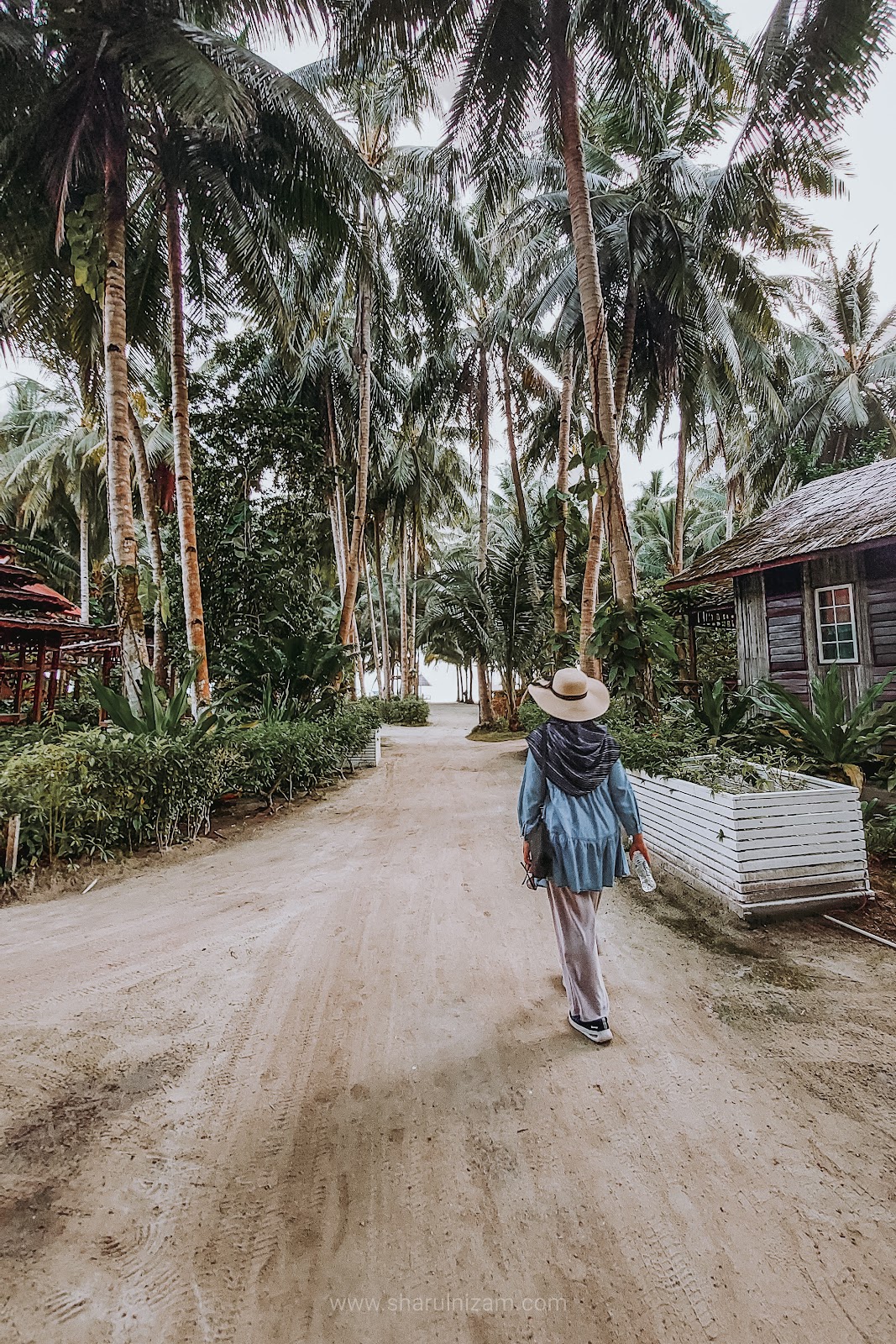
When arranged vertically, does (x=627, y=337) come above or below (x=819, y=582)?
above

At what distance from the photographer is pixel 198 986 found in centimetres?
341

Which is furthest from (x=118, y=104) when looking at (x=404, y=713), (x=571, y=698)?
(x=404, y=713)

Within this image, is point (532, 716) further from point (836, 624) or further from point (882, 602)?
point (882, 602)

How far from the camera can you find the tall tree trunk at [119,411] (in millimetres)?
7043

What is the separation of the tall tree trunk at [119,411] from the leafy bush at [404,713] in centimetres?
1542

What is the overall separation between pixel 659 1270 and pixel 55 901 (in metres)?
4.77

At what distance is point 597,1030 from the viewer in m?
2.87

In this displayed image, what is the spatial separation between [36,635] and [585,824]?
9790 mm

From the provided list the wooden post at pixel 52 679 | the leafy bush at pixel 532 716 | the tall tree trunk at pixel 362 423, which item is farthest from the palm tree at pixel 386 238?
the wooden post at pixel 52 679

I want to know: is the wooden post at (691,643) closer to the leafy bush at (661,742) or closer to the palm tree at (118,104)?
the leafy bush at (661,742)

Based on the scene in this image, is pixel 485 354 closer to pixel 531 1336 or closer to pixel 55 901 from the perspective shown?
pixel 55 901

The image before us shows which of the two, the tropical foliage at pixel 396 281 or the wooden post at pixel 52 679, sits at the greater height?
the tropical foliage at pixel 396 281

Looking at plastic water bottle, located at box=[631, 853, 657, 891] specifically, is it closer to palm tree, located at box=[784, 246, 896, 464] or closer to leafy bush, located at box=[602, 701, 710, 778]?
leafy bush, located at box=[602, 701, 710, 778]

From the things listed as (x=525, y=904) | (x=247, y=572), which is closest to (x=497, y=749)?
(x=247, y=572)
